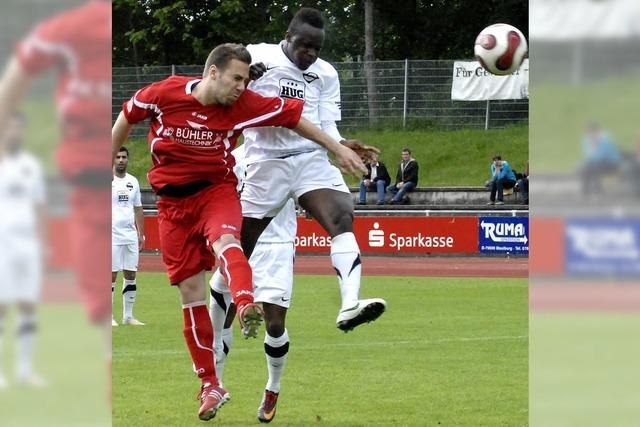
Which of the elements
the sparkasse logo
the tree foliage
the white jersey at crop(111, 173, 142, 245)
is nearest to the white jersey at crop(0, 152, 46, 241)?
the white jersey at crop(111, 173, 142, 245)

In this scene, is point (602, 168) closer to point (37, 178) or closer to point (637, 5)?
point (637, 5)

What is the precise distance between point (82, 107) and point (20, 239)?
151 millimetres

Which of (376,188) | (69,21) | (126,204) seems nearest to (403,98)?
(376,188)

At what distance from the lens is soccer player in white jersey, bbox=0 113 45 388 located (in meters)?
1.14

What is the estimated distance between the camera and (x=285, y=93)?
8164 mm

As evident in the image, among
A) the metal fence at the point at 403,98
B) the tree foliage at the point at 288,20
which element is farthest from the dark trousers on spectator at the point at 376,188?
the tree foliage at the point at 288,20

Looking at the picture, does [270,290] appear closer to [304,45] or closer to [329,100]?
[329,100]

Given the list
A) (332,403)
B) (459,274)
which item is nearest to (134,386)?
(332,403)

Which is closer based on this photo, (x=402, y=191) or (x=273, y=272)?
(x=273, y=272)

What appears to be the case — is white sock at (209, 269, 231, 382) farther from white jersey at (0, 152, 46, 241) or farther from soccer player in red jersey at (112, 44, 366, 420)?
white jersey at (0, 152, 46, 241)

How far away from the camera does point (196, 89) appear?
6844 millimetres

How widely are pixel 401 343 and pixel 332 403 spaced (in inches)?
184

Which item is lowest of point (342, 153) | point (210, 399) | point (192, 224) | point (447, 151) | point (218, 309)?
point (210, 399)

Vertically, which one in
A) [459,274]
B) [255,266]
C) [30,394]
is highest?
[30,394]
